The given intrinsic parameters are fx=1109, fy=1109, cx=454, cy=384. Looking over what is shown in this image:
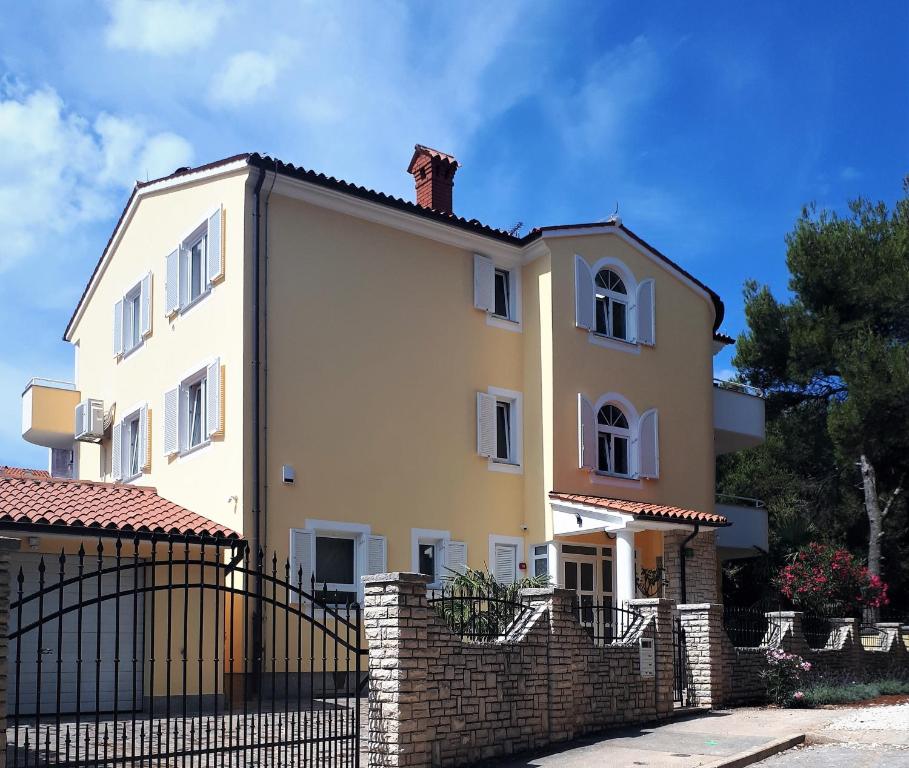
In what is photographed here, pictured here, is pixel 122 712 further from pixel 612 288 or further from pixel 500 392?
pixel 612 288

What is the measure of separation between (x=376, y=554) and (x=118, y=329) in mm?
8583

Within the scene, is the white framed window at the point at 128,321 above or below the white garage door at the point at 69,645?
above

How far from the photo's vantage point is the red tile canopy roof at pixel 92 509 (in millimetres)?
15203

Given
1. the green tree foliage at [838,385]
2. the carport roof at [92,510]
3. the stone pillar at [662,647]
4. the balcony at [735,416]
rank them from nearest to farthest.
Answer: the stone pillar at [662,647]
the carport roof at [92,510]
the balcony at [735,416]
the green tree foliage at [838,385]

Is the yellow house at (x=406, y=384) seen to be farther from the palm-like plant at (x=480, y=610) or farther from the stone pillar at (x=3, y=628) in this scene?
the stone pillar at (x=3, y=628)

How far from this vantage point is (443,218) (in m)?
20.0

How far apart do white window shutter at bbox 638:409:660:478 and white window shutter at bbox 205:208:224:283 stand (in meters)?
8.86

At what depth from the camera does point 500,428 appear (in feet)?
69.2

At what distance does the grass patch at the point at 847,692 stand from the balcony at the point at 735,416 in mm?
7023

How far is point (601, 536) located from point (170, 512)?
8.26m

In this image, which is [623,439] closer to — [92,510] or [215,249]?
[215,249]

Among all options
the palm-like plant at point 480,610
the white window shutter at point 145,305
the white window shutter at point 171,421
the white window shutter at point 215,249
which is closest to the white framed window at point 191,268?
the white window shutter at point 215,249

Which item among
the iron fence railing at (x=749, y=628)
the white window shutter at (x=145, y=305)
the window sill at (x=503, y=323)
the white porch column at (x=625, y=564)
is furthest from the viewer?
the white window shutter at (x=145, y=305)

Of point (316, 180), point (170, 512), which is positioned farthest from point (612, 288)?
point (170, 512)
